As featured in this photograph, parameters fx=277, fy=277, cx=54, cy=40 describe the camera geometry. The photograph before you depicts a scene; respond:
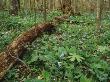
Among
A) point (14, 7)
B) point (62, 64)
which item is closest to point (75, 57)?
point (62, 64)

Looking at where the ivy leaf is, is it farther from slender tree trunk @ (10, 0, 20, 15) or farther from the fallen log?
slender tree trunk @ (10, 0, 20, 15)

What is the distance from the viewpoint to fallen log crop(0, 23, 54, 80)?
618cm

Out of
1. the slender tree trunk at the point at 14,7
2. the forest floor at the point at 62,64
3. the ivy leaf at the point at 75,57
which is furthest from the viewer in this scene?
the slender tree trunk at the point at 14,7

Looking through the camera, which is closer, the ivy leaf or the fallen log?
the fallen log

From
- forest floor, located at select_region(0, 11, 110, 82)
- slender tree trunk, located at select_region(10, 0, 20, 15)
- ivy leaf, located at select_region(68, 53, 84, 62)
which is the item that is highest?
slender tree trunk, located at select_region(10, 0, 20, 15)

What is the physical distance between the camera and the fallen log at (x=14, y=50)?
20.3 ft

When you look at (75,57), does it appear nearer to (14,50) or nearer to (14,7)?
(14,50)

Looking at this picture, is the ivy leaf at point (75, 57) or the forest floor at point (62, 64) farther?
the ivy leaf at point (75, 57)

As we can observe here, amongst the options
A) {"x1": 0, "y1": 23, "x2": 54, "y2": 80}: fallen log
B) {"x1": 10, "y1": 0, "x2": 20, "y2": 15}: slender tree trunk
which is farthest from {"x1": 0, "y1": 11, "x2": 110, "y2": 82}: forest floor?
{"x1": 10, "y1": 0, "x2": 20, "y2": 15}: slender tree trunk

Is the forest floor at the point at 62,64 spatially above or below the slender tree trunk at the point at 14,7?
below

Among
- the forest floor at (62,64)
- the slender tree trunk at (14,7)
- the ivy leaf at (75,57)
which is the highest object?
the slender tree trunk at (14,7)

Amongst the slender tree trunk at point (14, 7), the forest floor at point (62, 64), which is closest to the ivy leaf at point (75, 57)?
the forest floor at point (62, 64)

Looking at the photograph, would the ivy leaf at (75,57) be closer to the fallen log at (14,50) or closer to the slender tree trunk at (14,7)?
the fallen log at (14,50)

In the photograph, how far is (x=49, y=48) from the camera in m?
7.58
